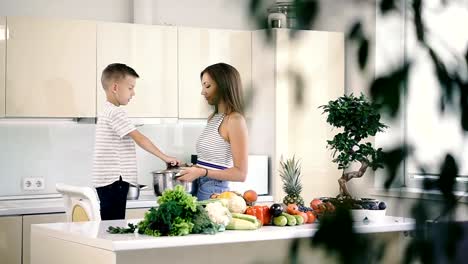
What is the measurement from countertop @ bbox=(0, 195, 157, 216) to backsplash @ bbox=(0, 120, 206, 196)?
155mm

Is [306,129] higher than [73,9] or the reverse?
the reverse

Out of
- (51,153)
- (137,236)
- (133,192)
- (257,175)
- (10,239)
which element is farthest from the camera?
(257,175)

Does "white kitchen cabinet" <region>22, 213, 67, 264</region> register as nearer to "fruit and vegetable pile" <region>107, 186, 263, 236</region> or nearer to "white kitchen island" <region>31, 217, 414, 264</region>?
"white kitchen island" <region>31, 217, 414, 264</region>

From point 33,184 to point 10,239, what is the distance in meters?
0.58

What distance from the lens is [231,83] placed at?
13.7 feet

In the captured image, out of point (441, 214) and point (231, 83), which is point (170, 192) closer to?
point (231, 83)

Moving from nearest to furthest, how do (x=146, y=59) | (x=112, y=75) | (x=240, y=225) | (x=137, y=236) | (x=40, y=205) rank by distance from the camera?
(x=137, y=236) < (x=240, y=225) < (x=112, y=75) < (x=40, y=205) < (x=146, y=59)

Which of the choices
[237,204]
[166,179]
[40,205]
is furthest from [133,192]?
[237,204]

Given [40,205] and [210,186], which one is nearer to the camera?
[210,186]

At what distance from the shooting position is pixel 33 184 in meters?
5.76

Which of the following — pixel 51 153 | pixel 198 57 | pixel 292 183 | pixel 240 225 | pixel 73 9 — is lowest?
pixel 240 225

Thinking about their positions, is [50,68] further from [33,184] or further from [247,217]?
[247,217]

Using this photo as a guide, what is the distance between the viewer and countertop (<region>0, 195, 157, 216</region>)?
5.22m

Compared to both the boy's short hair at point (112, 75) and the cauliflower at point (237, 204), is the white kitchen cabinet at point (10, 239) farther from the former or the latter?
the cauliflower at point (237, 204)
